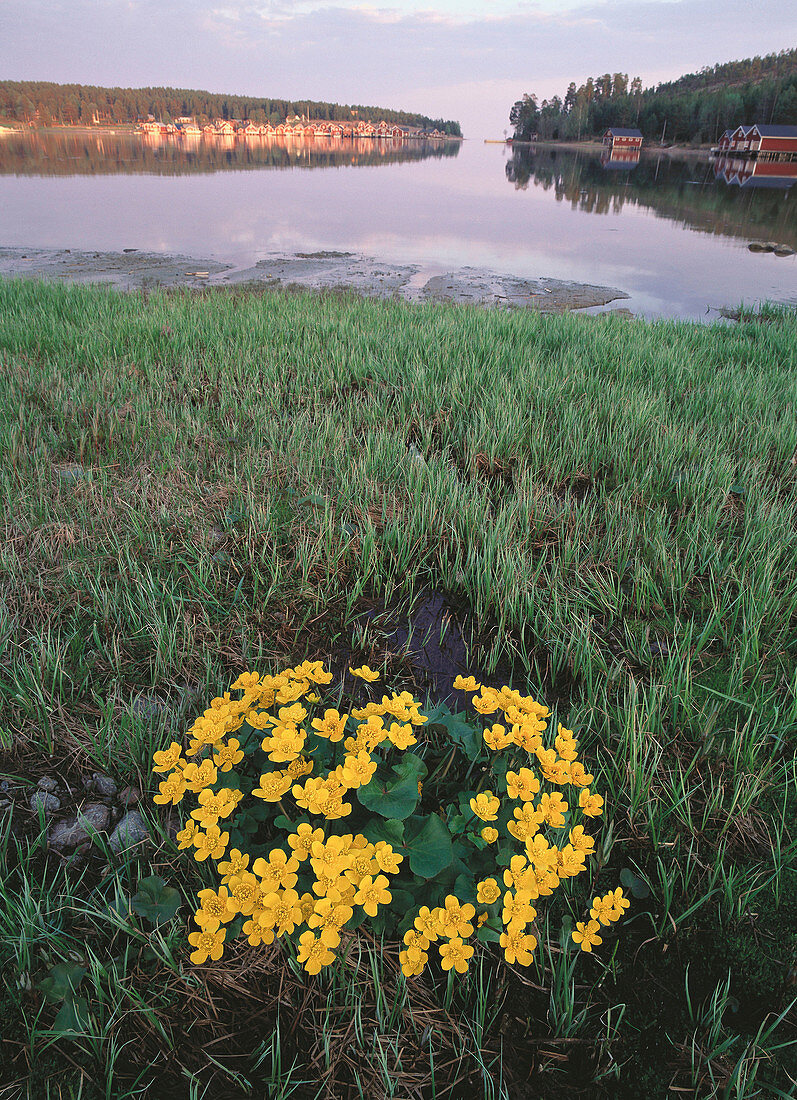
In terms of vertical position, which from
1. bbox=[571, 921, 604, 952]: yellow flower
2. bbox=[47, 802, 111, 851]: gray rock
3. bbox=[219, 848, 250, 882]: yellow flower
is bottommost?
bbox=[47, 802, 111, 851]: gray rock

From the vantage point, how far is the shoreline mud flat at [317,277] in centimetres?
1047

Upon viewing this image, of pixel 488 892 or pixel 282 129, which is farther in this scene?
pixel 282 129

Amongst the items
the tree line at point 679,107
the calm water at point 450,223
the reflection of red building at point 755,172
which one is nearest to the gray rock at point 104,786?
the calm water at point 450,223

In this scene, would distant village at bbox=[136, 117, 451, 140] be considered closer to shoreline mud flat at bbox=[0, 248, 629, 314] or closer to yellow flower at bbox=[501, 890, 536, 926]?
shoreline mud flat at bbox=[0, 248, 629, 314]

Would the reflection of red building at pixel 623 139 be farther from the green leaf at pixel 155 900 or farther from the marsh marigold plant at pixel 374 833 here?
the green leaf at pixel 155 900

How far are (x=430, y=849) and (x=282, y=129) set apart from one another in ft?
499

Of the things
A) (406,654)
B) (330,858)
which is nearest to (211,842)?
(330,858)

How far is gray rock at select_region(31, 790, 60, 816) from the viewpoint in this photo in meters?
1.66

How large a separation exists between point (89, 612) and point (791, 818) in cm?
250

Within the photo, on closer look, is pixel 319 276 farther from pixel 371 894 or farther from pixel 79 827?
pixel 371 894

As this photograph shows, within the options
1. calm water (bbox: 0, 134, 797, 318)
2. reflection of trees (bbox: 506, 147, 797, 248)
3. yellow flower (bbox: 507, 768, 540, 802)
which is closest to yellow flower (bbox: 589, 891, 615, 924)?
yellow flower (bbox: 507, 768, 540, 802)

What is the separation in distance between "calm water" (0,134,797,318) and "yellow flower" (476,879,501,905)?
35.9 feet

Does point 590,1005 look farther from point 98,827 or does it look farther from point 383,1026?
point 98,827

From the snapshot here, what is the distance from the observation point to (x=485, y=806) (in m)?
1.34
